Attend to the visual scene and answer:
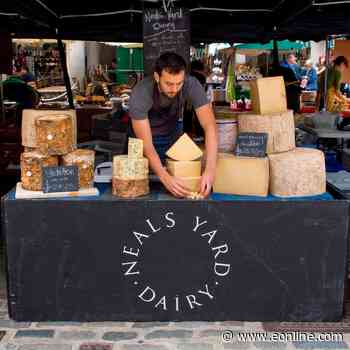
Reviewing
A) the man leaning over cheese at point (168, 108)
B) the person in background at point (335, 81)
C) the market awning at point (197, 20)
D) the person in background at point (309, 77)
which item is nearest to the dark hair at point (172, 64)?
the man leaning over cheese at point (168, 108)

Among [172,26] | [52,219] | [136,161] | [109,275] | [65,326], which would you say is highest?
[172,26]

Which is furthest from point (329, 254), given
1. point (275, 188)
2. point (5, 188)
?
point (5, 188)

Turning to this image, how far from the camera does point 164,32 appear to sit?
466cm

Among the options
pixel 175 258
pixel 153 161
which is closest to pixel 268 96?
pixel 153 161

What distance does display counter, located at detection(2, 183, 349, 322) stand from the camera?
117 inches

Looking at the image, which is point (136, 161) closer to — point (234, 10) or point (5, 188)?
point (234, 10)

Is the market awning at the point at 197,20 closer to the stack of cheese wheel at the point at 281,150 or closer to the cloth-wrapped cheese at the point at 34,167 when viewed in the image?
the stack of cheese wheel at the point at 281,150

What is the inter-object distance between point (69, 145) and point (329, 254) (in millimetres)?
1552

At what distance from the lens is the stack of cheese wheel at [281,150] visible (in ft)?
10.0

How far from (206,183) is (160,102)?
600 mm

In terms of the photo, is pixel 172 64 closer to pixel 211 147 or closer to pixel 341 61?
pixel 211 147

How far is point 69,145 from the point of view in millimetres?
3076

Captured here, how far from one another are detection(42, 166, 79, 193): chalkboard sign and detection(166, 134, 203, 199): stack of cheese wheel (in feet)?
1.75

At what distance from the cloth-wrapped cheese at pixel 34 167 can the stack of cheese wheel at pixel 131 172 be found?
373mm
